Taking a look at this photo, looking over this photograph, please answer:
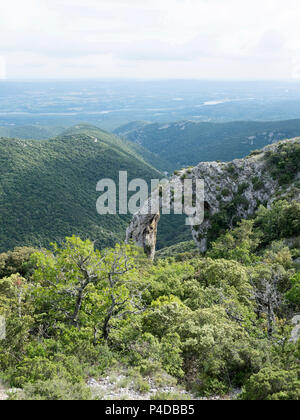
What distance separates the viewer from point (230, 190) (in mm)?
46094

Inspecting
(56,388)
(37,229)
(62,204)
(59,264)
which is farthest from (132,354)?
(62,204)

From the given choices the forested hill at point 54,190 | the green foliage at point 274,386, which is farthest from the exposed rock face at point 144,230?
the green foliage at point 274,386

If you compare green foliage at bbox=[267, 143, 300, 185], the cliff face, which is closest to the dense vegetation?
the cliff face

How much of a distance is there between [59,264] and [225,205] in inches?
1368

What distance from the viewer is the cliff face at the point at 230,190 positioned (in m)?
43.7

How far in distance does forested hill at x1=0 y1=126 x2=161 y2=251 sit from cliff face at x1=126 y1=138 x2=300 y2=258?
34595mm

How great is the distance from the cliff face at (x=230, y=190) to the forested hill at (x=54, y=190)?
1362 inches

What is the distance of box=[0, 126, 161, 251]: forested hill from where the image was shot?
257 feet

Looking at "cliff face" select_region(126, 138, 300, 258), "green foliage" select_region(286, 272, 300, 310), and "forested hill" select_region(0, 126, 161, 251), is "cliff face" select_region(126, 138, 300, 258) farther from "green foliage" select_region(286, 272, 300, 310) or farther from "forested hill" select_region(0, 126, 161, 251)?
"forested hill" select_region(0, 126, 161, 251)

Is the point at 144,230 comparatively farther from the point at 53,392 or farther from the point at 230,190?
the point at 53,392

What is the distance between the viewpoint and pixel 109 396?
927 cm

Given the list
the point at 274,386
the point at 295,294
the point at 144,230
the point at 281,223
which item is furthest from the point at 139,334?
the point at 144,230

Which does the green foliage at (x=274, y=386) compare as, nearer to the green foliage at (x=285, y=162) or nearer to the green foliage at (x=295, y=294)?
the green foliage at (x=295, y=294)
